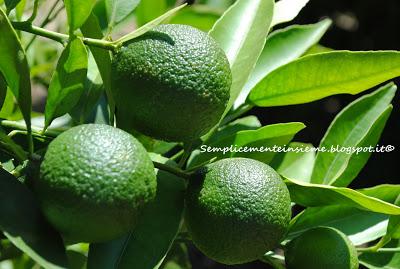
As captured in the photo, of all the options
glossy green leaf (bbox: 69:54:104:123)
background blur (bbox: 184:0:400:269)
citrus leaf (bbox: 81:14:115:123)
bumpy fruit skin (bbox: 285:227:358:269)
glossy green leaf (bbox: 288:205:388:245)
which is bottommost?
background blur (bbox: 184:0:400:269)

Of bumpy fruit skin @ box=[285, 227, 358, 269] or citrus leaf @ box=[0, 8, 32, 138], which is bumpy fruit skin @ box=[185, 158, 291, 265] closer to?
bumpy fruit skin @ box=[285, 227, 358, 269]

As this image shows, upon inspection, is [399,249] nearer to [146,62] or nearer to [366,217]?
[366,217]

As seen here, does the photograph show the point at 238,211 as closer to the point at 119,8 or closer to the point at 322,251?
the point at 322,251

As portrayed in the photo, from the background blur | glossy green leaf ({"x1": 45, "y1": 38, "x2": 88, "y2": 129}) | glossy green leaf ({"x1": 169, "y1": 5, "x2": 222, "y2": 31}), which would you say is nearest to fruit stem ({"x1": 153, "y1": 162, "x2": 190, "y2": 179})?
glossy green leaf ({"x1": 45, "y1": 38, "x2": 88, "y2": 129})

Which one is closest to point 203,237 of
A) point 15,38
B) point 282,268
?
point 282,268

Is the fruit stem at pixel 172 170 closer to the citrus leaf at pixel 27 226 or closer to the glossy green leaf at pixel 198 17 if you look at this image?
the citrus leaf at pixel 27 226

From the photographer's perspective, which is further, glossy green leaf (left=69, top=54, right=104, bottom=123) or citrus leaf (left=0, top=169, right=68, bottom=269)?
glossy green leaf (left=69, top=54, right=104, bottom=123)

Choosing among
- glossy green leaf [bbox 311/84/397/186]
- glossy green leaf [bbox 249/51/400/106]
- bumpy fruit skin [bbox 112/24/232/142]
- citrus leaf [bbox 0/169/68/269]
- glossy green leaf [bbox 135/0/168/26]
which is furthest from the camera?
glossy green leaf [bbox 135/0/168/26]
